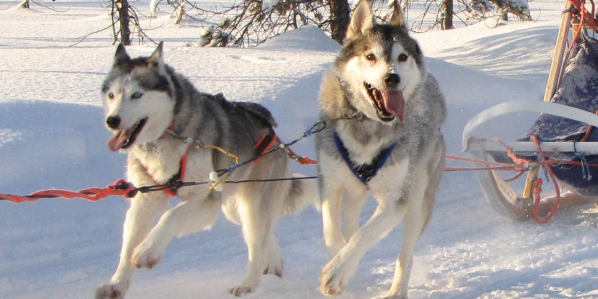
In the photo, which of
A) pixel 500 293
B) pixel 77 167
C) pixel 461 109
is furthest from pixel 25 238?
pixel 461 109

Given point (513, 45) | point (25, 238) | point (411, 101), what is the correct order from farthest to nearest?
point (513, 45) → point (25, 238) → point (411, 101)

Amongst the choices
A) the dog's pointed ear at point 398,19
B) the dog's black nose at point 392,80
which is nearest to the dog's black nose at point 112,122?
the dog's black nose at point 392,80

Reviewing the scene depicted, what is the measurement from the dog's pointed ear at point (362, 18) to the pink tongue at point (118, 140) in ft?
3.88

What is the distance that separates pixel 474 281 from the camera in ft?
11.2

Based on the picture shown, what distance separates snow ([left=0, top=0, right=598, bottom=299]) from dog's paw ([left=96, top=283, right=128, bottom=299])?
571mm

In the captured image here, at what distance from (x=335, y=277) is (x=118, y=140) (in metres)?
1.07

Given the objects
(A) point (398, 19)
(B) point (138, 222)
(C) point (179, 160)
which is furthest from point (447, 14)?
(B) point (138, 222)

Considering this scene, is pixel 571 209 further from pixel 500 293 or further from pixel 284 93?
pixel 284 93

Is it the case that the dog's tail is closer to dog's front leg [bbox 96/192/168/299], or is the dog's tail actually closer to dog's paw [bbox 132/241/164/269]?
dog's front leg [bbox 96/192/168/299]

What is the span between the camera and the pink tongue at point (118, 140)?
283cm

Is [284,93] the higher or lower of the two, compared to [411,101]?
lower

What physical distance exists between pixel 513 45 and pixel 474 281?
7.97 meters

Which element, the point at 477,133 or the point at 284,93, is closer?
the point at 284,93

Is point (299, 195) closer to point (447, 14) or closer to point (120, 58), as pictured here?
point (120, 58)
